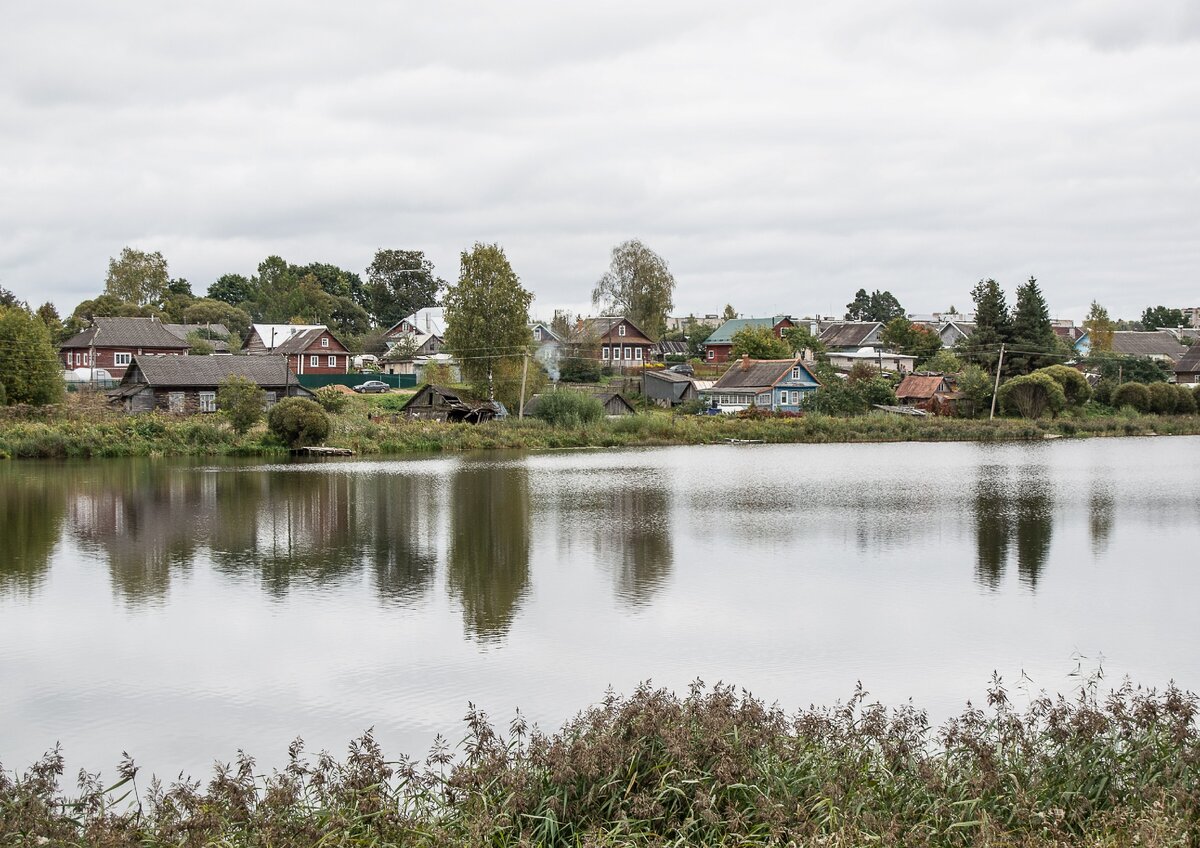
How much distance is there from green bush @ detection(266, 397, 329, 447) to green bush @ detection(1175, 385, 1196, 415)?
48494 millimetres

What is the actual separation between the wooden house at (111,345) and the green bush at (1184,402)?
6230 cm

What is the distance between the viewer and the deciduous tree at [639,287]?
296ft

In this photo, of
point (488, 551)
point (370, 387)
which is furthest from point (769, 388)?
point (488, 551)

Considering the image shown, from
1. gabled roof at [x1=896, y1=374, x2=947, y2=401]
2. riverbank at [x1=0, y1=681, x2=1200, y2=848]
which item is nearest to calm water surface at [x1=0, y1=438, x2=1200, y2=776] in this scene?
riverbank at [x1=0, y1=681, x2=1200, y2=848]

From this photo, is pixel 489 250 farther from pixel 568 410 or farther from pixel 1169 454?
pixel 1169 454

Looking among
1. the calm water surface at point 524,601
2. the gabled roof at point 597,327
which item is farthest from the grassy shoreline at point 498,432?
the gabled roof at point 597,327

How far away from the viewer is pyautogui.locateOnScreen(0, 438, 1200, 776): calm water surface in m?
11.2

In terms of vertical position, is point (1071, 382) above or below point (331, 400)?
above

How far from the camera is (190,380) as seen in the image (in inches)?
2226

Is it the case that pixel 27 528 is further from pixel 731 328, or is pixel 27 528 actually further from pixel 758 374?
pixel 731 328

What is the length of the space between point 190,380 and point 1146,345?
82.1 meters

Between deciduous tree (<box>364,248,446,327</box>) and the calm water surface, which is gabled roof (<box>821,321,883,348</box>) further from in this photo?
the calm water surface

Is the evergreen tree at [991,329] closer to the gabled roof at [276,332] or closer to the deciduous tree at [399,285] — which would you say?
the gabled roof at [276,332]

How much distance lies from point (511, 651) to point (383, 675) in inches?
63.0
